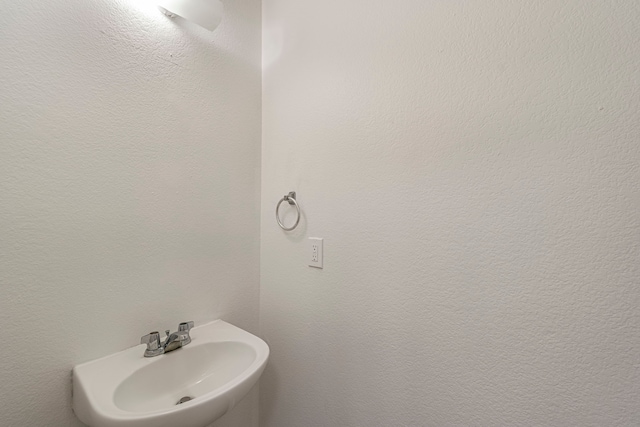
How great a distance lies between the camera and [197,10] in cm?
83

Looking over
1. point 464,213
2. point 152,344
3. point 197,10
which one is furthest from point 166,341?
point 197,10

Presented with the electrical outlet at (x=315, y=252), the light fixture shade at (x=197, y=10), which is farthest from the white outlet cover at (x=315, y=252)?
the light fixture shade at (x=197, y=10)

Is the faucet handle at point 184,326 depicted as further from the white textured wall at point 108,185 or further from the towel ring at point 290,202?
the towel ring at point 290,202

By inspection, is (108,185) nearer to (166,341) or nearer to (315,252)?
(166,341)

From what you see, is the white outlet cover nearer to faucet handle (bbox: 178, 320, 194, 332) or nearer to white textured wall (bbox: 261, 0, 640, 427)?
white textured wall (bbox: 261, 0, 640, 427)

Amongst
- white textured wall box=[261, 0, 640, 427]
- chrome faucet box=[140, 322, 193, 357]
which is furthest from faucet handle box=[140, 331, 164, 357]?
white textured wall box=[261, 0, 640, 427]

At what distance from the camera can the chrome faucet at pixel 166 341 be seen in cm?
78

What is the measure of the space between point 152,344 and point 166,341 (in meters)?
0.04

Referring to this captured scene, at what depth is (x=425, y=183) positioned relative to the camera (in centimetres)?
71

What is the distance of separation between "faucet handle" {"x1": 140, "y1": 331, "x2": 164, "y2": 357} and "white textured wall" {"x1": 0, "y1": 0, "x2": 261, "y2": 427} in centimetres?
8

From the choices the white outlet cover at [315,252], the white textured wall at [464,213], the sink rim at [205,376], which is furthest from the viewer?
the white outlet cover at [315,252]

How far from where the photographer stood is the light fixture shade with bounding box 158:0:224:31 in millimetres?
802

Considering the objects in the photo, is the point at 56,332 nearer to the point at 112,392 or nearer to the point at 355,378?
the point at 112,392

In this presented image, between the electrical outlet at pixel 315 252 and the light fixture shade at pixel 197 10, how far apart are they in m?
0.89
